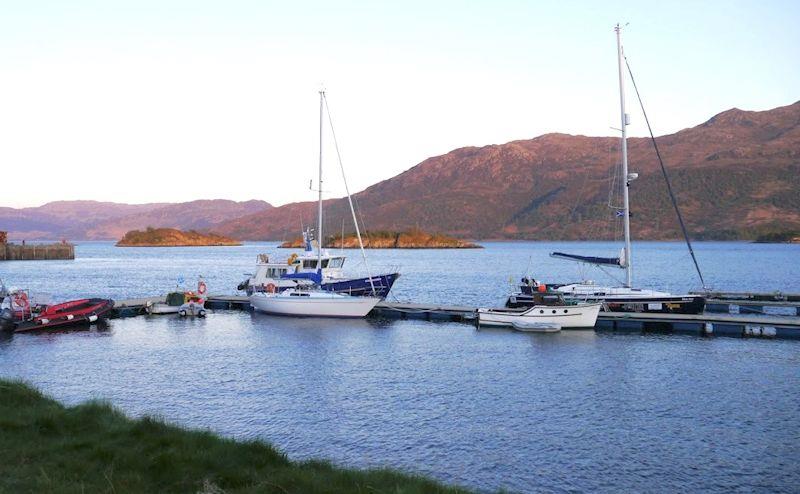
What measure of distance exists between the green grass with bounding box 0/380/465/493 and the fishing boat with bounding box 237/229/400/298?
33.1 metres

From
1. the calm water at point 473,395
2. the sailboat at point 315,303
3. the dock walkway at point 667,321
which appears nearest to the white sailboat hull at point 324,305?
the sailboat at point 315,303

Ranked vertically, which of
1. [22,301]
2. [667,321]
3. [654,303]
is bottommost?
[667,321]

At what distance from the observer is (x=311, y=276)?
48750 millimetres

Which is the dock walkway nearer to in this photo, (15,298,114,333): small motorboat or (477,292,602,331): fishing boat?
(477,292,602,331): fishing boat

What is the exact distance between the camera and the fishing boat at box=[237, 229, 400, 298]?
4803cm

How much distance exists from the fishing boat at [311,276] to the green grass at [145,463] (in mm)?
33065

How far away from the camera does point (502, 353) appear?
31.7 meters

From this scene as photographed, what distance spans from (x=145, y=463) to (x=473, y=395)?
1340 centimetres

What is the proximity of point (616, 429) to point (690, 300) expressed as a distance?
2426 centimetres

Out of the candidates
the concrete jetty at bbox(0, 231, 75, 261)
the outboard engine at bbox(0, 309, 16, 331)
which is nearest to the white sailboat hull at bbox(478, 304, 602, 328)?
the outboard engine at bbox(0, 309, 16, 331)

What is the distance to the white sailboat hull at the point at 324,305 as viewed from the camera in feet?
144

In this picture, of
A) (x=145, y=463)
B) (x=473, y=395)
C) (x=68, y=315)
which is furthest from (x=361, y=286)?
(x=145, y=463)

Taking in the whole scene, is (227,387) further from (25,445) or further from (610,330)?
(610,330)

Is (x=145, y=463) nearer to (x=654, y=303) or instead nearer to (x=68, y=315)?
(x=68, y=315)
